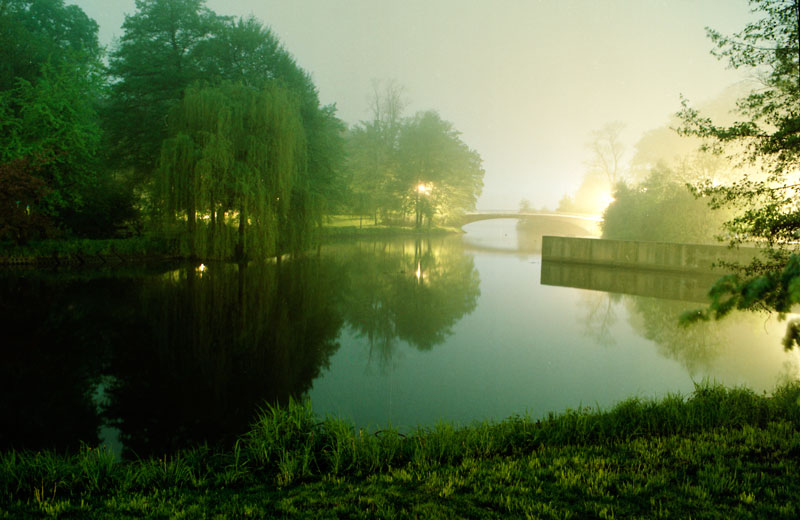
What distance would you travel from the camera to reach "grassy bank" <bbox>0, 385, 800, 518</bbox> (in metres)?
3.39

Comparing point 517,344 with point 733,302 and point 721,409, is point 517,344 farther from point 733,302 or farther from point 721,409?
point 733,302

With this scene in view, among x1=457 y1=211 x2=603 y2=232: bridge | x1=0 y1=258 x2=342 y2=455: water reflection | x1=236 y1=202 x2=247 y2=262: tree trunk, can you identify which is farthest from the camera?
x1=457 y1=211 x2=603 y2=232: bridge

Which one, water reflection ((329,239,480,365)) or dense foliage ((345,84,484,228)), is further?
dense foliage ((345,84,484,228))

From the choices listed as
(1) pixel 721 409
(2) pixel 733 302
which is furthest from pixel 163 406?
(1) pixel 721 409

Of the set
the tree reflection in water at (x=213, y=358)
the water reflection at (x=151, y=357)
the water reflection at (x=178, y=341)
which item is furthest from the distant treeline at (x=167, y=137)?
the tree reflection in water at (x=213, y=358)

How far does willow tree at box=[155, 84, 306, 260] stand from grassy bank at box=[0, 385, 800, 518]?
51.9ft

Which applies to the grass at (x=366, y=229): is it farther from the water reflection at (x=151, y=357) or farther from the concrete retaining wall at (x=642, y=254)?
the water reflection at (x=151, y=357)

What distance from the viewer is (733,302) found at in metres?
2.32

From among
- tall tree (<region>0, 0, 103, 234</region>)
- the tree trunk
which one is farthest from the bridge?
tall tree (<region>0, 0, 103, 234</region>)

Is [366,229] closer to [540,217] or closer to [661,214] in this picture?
[540,217]

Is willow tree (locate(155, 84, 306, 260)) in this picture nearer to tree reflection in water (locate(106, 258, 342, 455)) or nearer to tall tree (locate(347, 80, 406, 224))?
tree reflection in water (locate(106, 258, 342, 455))

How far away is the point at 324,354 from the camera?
27.5ft

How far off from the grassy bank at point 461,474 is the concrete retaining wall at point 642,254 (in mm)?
16263

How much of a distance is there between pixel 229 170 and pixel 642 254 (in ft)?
59.0
